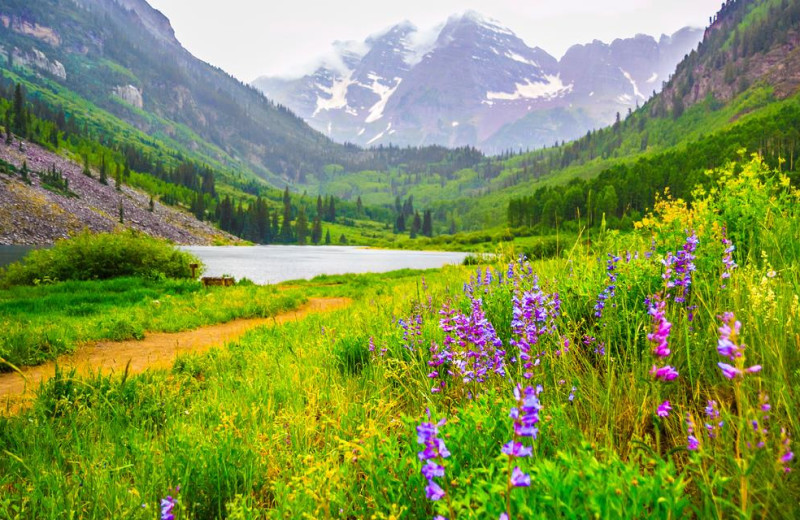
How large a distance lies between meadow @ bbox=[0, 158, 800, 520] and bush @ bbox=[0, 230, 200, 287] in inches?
755

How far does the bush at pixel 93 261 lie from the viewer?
2039 centimetres

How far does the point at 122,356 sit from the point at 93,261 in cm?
1594

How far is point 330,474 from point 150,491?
1557 millimetres

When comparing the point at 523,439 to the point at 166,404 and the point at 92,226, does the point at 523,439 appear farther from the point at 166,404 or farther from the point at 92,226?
the point at 92,226

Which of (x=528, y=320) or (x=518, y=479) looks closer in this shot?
(x=518, y=479)

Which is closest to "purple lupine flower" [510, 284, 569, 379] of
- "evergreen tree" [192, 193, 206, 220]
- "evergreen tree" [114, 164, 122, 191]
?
"evergreen tree" [114, 164, 122, 191]

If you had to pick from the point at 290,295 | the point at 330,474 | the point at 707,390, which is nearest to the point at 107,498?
the point at 330,474

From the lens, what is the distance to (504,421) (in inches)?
104

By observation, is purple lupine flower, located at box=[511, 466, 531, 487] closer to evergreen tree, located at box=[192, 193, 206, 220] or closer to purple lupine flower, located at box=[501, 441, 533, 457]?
purple lupine flower, located at box=[501, 441, 533, 457]

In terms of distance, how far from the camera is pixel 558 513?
1.67m

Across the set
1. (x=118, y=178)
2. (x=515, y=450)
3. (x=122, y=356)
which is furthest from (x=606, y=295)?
(x=118, y=178)

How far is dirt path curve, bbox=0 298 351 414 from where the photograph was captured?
642cm

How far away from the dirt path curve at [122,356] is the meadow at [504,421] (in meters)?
1.16

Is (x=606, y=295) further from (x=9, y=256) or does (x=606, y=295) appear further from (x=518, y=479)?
(x=9, y=256)
